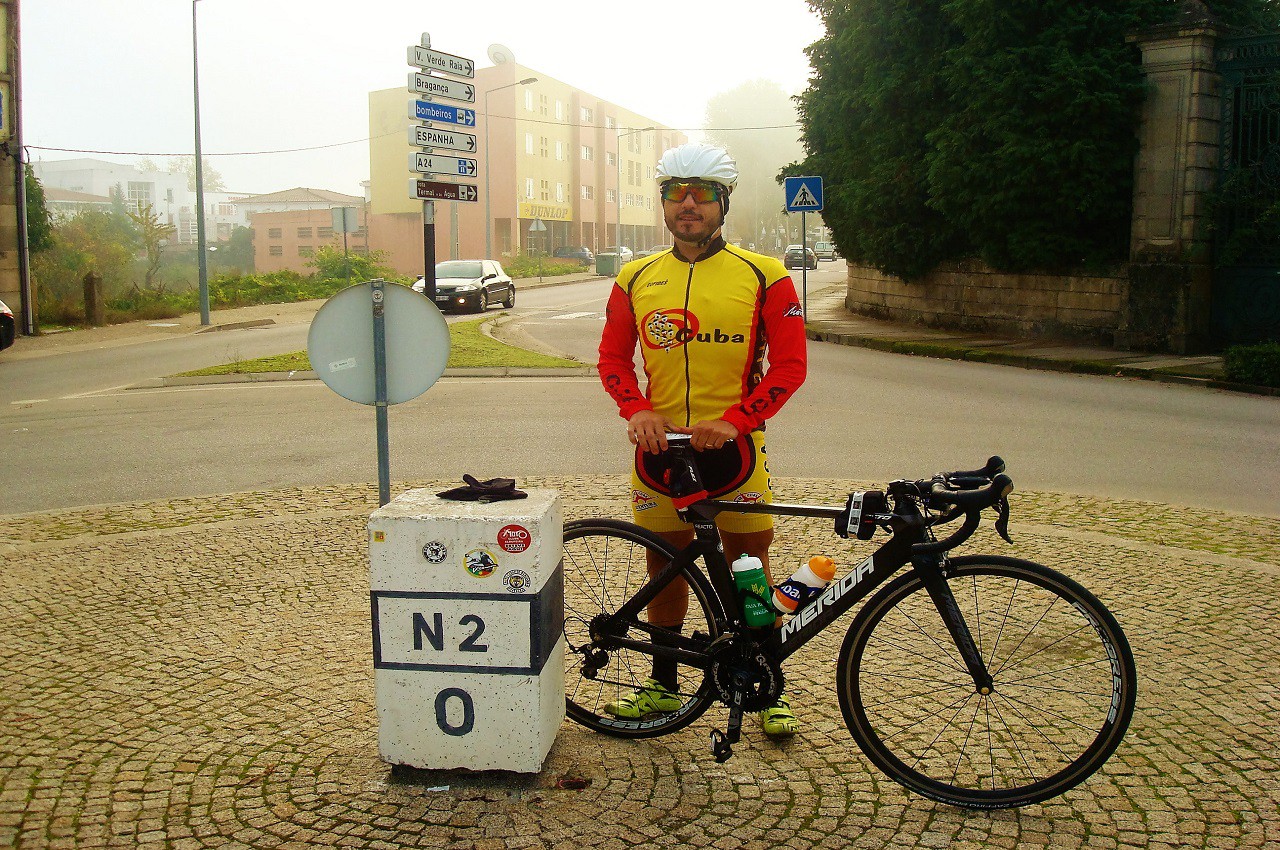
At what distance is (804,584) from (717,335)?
0.81 m

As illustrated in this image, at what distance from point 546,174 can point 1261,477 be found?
233 ft

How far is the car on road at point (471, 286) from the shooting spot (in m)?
30.8

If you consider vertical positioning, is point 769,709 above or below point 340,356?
below

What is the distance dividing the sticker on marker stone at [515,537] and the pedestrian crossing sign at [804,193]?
65.4 feet

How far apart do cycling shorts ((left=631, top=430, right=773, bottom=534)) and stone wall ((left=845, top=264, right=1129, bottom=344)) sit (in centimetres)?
1554

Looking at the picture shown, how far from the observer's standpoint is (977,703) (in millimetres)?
3561

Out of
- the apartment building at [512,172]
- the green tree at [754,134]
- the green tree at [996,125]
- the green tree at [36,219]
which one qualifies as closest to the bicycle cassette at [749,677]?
the green tree at [996,125]

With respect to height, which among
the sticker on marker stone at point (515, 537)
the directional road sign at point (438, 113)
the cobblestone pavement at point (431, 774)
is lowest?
the cobblestone pavement at point (431, 774)

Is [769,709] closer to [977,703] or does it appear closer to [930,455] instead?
[977,703]

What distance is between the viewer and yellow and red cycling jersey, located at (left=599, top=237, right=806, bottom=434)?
11.9ft

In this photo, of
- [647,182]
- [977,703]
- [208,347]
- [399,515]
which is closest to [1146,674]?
[977,703]

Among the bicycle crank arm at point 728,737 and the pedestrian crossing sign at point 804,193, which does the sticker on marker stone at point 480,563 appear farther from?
the pedestrian crossing sign at point 804,193

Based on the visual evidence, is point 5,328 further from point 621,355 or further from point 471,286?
point 621,355

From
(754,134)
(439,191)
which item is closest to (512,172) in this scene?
(754,134)
